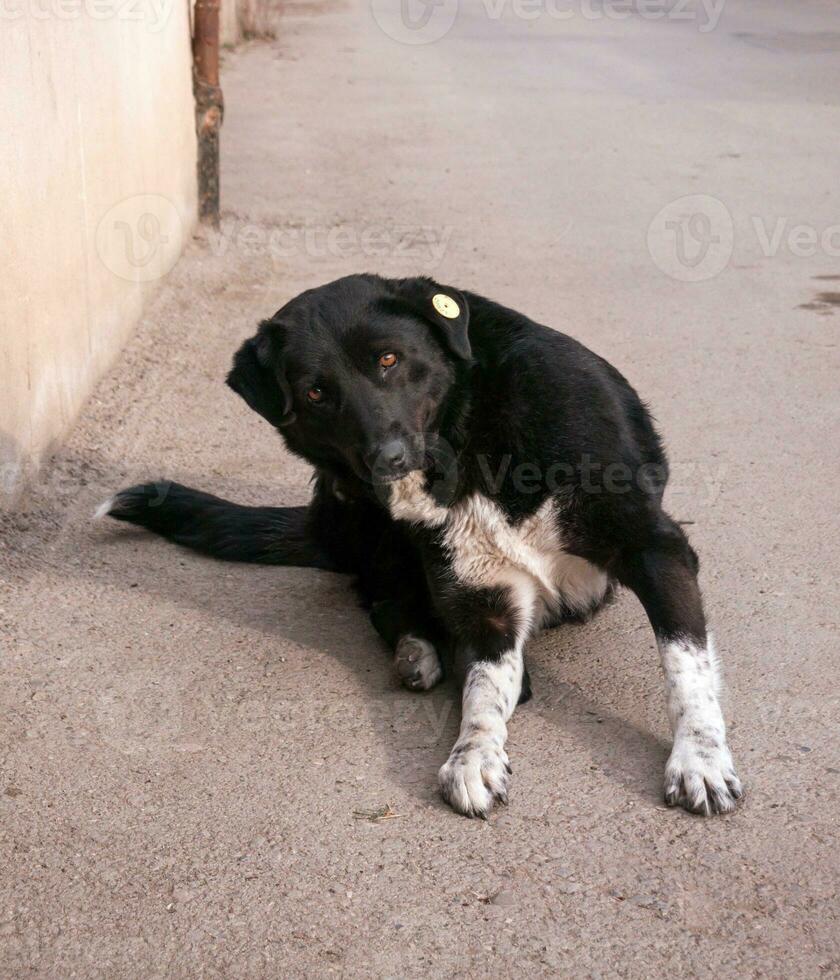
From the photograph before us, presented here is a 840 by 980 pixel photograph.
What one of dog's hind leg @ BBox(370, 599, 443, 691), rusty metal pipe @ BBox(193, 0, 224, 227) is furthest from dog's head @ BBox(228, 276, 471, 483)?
rusty metal pipe @ BBox(193, 0, 224, 227)

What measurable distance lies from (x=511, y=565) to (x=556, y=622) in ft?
1.00

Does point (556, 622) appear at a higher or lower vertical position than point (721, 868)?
lower

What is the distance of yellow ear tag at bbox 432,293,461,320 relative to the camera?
3.12m

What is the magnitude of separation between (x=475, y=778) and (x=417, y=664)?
1.79 ft

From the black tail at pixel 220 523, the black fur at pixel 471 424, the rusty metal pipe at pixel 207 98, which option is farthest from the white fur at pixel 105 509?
the rusty metal pipe at pixel 207 98

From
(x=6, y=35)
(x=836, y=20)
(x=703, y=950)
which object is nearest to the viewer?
(x=703, y=950)

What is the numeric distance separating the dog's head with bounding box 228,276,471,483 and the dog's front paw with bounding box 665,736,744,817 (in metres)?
0.91

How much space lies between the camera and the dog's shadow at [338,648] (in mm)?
2932

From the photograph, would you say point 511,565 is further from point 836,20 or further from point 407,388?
point 836,20

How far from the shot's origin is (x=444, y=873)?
2.52m

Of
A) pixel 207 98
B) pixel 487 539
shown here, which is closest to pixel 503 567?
pixel 487 539

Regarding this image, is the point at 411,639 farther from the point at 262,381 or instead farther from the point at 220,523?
the point at 220,523

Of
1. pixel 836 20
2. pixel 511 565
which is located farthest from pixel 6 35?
pixel 836 20

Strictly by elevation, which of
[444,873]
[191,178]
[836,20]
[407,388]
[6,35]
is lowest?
[836,20]
